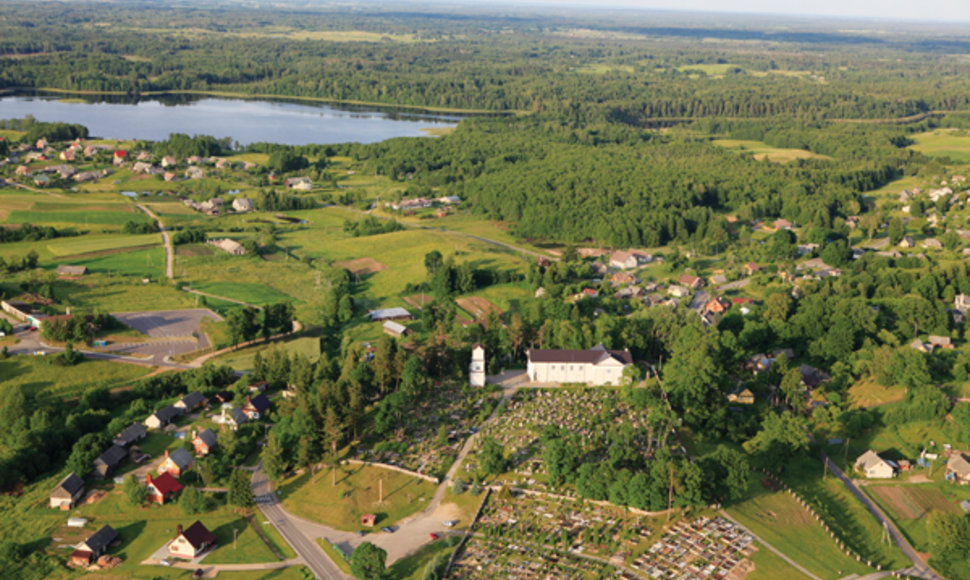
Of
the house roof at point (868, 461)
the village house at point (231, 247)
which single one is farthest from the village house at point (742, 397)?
the village house at point (231, 247)

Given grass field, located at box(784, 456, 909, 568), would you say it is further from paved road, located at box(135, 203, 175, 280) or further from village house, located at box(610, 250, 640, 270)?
paved road, located at box(135, 203, 175, 280)

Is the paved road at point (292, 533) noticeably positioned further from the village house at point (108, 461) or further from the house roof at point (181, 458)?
the village house at point (108, 461)

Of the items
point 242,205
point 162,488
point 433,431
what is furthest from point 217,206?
point 162,488

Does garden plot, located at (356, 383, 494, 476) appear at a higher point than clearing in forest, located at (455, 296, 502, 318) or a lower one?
higher

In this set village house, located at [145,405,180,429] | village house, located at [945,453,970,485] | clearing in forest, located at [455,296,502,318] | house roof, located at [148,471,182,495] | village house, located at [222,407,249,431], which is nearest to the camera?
house roof, located at [148,471,182,495]

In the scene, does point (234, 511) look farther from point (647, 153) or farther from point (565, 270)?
point (647, 153)

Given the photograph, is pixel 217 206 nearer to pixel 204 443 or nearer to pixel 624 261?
pixel 624 261

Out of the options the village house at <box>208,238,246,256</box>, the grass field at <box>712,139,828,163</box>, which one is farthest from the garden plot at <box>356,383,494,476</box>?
the grass field at <box>712,139,828,163</box>
